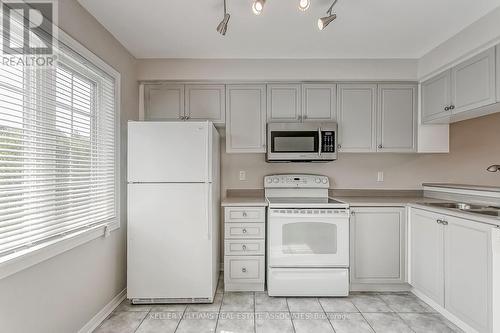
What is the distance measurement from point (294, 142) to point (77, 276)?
2.28 meters

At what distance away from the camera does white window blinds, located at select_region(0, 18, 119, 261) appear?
1.43 meters

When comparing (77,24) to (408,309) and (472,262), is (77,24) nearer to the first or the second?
(472,262)

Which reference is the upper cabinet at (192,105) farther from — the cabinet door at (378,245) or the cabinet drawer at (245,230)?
the cabinet door at (378,245)

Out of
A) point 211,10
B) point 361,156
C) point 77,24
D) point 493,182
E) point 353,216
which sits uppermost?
point 211,10

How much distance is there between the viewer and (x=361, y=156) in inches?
128

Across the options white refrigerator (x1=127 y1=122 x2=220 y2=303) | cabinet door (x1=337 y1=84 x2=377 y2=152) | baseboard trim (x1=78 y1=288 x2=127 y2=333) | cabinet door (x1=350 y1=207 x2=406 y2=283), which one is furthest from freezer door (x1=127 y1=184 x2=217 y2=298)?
cabinet door (x1=337 y1=84 x2=377 y2=152)

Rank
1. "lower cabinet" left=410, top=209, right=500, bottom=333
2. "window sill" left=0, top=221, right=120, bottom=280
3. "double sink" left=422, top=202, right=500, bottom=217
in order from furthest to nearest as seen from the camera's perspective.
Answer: "double sink" left=422, top=202, right=500, bottom=217 → "lower cabinet" left=410, top=209, right=500, bottom=333 → "window sill" left=0, top=221, right=120, bottom=280

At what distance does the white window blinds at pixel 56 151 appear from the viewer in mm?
1427

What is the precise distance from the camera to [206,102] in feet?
9.72

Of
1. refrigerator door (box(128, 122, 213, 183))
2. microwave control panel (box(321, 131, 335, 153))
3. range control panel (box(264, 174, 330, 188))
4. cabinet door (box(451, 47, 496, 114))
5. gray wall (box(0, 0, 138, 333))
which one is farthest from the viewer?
range control panel (box(264, 174, 330, 188))

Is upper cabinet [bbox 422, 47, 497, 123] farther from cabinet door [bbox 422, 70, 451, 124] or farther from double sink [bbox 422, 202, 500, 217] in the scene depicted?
double sink [bbox 422, 202, 500, 217]

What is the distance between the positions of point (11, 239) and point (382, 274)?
3.02 m

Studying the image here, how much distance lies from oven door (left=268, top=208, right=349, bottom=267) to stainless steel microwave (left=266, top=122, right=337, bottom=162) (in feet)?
2.05

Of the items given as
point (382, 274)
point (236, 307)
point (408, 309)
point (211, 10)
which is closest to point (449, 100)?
point (382, 274)
